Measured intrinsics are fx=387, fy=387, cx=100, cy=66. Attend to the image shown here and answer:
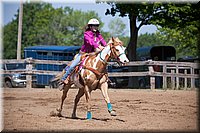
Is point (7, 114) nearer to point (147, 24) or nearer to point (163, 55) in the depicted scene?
point (147, 24)

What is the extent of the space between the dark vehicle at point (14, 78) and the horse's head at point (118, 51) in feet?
40.5

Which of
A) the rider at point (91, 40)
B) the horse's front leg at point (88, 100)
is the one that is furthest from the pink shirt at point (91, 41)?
the horse's front leg at point (88, 100)

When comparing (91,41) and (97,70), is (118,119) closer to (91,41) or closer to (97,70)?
(97,70)

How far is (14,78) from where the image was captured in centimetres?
2114

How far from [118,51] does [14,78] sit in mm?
13585

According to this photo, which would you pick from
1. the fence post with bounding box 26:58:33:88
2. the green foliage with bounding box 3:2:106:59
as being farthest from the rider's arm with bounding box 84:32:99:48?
the green foliage with bounding box 3:2:106:59

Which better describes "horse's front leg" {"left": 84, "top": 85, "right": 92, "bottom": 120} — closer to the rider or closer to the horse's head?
the rider

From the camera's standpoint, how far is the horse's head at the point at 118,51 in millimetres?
8438

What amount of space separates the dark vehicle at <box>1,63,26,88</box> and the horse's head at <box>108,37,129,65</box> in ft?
40.5

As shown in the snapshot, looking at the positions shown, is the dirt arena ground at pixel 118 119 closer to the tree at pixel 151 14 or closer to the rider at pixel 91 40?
the rider at pixel 91 40

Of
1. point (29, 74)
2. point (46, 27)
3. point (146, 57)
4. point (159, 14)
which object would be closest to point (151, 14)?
point (159, 14)

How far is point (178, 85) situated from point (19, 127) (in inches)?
462

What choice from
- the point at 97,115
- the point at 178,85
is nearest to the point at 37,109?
the point at 97,115

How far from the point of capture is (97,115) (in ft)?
31.9
